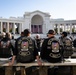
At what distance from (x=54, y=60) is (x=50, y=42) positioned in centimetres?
50

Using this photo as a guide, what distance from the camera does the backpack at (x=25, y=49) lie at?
5.03 metres

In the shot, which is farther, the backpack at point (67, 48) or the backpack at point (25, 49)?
the backpack at point (67, 48)

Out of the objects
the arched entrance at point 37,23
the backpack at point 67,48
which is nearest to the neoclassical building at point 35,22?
the arched entrance at point 37,23

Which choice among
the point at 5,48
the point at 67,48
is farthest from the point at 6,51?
the point at 67,48

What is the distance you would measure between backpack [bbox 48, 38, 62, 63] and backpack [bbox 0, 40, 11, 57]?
155cm

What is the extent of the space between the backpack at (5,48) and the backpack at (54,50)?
155 centimetres

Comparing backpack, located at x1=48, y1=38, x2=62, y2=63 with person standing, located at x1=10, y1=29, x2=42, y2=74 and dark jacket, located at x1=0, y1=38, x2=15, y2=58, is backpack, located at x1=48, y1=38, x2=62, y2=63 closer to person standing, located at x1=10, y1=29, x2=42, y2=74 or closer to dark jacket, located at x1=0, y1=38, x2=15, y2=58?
person standing, located at x1=10, y1=29, x2=42, y2=74

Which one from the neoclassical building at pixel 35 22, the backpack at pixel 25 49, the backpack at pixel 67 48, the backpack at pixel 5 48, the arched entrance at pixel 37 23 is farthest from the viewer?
the arched entrance at pixel 37 23

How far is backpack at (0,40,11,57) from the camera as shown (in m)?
6.03

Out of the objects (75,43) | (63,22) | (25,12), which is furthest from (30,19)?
(75,43)

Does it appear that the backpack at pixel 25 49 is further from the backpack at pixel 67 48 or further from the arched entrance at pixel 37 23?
the arched entrance at pixel 37 23

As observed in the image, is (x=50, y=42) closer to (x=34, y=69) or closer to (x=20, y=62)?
(x=20, y=62)

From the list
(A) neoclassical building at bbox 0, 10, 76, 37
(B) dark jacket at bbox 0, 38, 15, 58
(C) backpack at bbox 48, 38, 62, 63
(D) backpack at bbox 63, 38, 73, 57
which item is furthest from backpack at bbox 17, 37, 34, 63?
(A) neoclassical building at bbox 0, 10, 76, 37

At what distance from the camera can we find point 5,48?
6090mm
